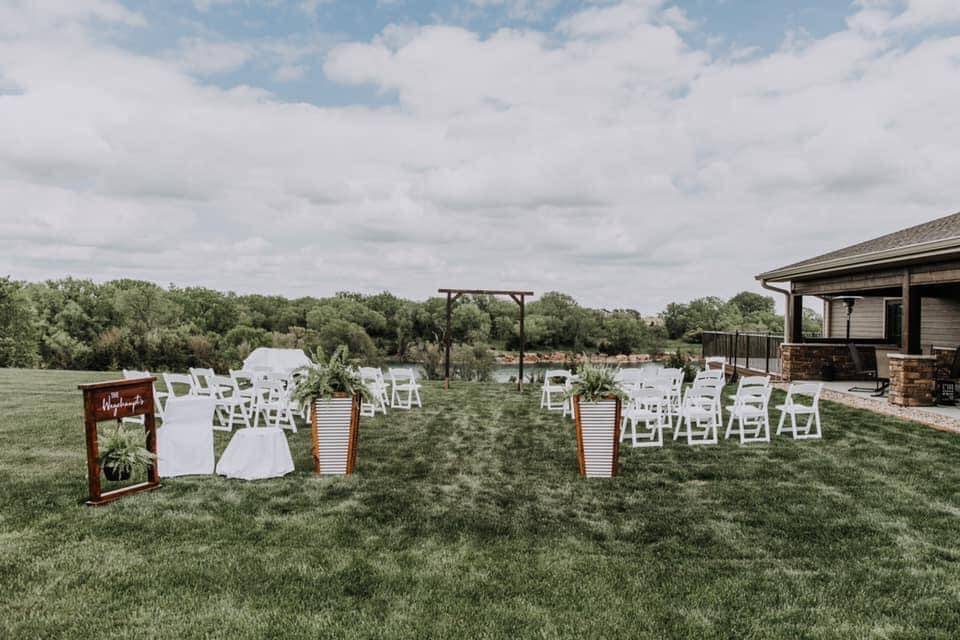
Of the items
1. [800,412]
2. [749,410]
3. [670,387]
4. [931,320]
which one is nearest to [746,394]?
[749,410]

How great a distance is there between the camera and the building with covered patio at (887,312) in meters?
10.2

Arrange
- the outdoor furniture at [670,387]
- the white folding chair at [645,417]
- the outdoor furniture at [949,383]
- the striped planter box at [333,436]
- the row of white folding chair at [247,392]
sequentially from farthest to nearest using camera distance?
1. the outdoor furniture at [949,383]
2. the outdoor furniture at [670,387]
3. the row of white folding chair at [247,392]
4. the white folding chair at [645,417]
5. the striped planter box at [333,436]

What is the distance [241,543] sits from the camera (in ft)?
13.6

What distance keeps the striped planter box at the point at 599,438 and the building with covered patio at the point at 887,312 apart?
21.6 ft

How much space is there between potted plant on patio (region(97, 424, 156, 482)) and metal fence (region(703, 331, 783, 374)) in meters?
14.2

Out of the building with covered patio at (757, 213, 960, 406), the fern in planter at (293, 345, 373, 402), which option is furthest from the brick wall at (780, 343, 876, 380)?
the fern in planter at (293, 345, 373, 402)

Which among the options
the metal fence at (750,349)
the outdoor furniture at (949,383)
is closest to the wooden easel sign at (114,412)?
the outdoor furniture at (949,383)

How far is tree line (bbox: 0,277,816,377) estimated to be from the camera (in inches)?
958

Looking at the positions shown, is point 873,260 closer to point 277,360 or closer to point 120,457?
point 277,360

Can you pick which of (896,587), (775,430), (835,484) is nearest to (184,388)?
(775,430)

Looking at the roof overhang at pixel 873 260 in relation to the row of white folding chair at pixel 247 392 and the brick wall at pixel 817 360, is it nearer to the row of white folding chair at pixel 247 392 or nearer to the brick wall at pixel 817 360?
the brick wall at pixel 817 360

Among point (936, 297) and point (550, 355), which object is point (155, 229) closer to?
point (550, 355)

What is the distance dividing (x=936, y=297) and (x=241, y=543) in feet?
57.6

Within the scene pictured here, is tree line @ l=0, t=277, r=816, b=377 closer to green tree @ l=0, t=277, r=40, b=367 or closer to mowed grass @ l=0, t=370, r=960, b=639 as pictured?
green tree @ l=0, t=277, r=40, b=367
